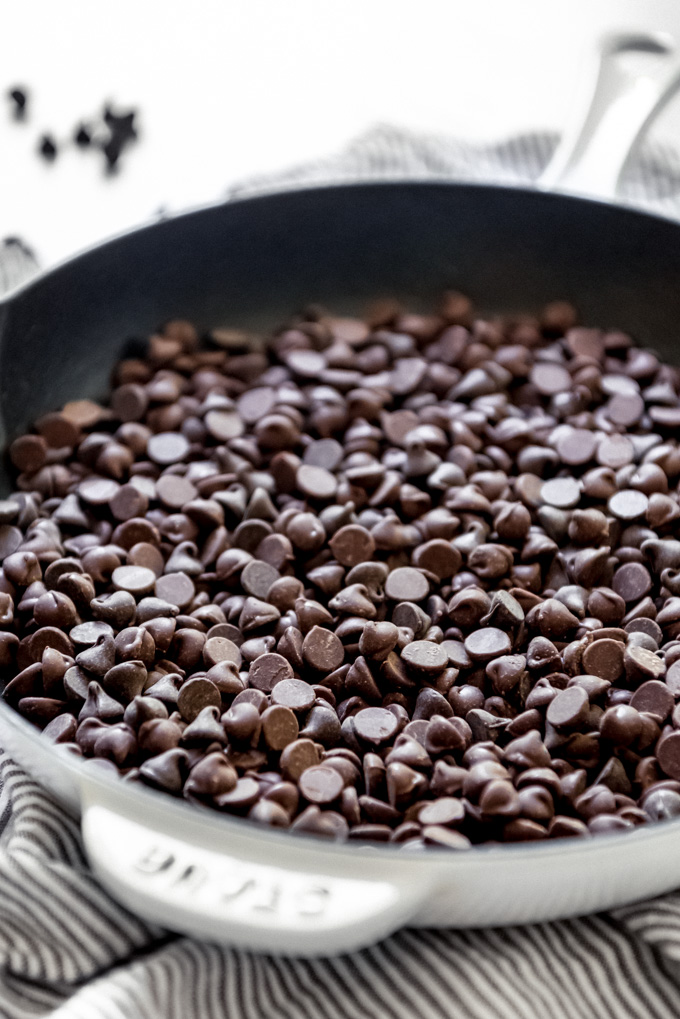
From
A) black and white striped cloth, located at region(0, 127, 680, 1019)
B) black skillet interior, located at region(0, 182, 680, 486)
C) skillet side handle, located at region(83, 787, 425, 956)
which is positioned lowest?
black and white striped cloth, located at region(0, 127, 680, 1019)

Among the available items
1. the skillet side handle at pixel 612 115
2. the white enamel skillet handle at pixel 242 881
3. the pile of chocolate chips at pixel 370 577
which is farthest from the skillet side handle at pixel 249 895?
the skillet side handle at pixel 612 115

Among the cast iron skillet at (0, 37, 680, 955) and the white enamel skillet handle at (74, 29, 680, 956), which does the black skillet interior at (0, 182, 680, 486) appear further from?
the white enamel skillet handle at (74, 29, 680, 956)

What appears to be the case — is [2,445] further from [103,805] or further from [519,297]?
[519,297]

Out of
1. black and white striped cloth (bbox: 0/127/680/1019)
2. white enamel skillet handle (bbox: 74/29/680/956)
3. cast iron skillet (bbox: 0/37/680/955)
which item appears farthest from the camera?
cast iron skillet (bbox: 0/37/680/955)

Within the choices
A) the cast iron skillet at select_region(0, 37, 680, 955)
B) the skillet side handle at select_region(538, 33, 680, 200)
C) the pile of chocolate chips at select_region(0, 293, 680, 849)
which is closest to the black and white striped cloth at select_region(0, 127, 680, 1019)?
the pile of chocolate chips at select_region(0, 293, 680, 849)

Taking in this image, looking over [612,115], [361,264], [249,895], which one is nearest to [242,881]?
[249,895]

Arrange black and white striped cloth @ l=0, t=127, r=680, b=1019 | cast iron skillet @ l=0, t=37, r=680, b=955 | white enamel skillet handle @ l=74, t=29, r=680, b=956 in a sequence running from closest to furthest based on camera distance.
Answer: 1. white enamel skillet handle @ l=74, t=29, r=680, b=956
2. black and white striped cloth @ l=0, t=127, r=680, b=1019
3. cast iron skillet @ l=0, t=37, r=680, b=955

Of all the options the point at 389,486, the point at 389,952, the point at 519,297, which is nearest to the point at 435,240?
the point at 519,297

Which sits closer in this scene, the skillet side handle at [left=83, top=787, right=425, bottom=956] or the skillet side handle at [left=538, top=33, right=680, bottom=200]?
the skillet side handle at [left=83, top=787, right=425, bottom=956]
